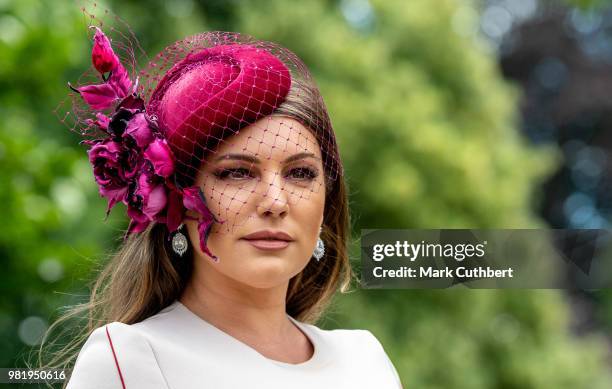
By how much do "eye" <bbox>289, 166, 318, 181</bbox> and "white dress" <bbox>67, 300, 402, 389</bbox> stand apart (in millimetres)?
412

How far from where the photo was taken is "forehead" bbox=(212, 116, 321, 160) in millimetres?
2283

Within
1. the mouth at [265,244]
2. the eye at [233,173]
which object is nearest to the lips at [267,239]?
the mouth at [265,244]

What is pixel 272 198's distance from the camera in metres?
2.26

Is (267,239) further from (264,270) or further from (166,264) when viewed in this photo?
(166,264)

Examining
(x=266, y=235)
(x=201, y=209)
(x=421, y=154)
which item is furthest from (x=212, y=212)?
(x=421, y=154)

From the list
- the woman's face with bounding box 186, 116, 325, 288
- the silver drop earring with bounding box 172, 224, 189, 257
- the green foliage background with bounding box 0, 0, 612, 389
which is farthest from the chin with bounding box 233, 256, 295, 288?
the green foliage background with bounding box 0, 0, 612, 389

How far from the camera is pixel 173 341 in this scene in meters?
2.25

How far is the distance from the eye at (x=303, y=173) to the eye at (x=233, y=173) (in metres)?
0.12

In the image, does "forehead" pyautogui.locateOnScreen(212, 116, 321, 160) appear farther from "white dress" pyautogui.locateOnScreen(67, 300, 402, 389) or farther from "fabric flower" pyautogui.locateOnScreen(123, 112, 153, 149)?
"white dress" pyautogui.locateOnScreen(67, 300, 402, 389)

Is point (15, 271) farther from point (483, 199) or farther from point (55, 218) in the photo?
point (483, 199)

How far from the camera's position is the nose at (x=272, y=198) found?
226 centimetres

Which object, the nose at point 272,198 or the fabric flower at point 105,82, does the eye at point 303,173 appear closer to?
the nose at point 272,198

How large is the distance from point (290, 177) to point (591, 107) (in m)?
12.0

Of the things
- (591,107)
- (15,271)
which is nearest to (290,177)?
(15,271)
